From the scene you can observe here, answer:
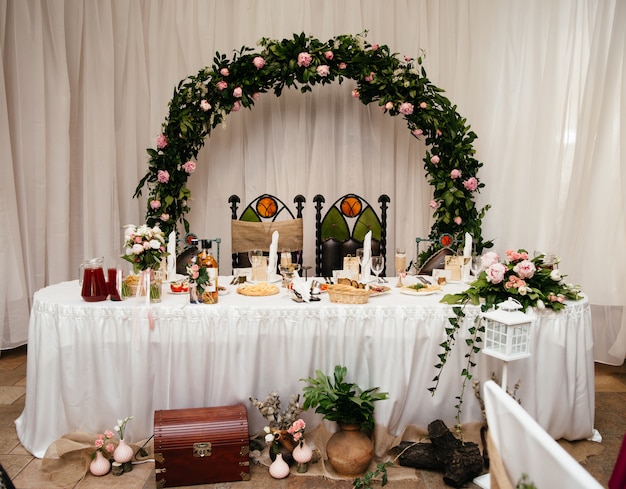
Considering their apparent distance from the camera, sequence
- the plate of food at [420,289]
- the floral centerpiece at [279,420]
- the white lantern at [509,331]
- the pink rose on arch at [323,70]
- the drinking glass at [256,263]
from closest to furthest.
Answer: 1. the white lantern at [509,331]
2. the floral centerpiece at [279,420]
3. the plate of food at [420,289]
4. the drinking glass at [256,263]
5. the pink rose on arch at [323,70]

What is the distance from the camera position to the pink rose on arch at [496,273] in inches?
96.7

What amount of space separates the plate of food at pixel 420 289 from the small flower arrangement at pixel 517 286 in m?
0.14

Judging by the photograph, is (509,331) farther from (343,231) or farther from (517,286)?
(343,231)

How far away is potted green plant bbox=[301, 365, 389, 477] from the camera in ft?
7.79

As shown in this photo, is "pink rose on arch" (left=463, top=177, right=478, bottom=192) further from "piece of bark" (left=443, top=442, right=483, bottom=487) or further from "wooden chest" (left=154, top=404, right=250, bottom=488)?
"wooden chest" (left=154, top=404, right=250, bottom=488)

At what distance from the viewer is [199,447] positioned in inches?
91.7

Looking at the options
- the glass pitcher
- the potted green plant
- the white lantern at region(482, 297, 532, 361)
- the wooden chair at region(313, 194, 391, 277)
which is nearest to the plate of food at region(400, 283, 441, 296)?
the white lantern at region(482, 297, 532, 361)

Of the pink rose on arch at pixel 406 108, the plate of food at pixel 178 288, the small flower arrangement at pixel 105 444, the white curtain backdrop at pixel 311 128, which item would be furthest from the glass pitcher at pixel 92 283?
the pink rose on arch at pixel 406 108

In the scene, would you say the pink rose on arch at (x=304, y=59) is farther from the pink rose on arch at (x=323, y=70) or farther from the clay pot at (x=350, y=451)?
the clay pot at (x=350, y=451)

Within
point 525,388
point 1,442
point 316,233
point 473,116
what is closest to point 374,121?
point 473,116

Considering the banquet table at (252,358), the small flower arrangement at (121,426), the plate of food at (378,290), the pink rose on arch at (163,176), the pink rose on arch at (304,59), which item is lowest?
the small flower arrangement at (121,426)

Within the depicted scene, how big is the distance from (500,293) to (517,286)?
0.09 meters

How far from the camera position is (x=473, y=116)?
14.3 ft

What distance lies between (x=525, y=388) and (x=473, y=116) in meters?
2.47
